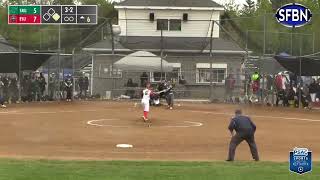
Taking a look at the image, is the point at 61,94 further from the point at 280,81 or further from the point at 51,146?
the point at 51,146

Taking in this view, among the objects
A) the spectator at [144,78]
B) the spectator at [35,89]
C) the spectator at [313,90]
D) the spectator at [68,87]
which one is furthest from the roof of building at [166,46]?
the spectator at [313,90]

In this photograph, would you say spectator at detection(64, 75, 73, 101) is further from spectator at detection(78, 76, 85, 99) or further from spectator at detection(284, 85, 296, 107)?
spectator at detection(284, 85, 296, 107)

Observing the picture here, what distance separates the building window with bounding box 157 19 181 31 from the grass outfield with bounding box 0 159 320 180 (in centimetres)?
3341

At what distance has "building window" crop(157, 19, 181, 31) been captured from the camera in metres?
48.2

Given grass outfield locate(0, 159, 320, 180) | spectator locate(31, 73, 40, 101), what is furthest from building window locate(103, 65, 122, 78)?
grass outfield locate(0, 159, 320, 180)

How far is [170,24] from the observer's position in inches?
1909

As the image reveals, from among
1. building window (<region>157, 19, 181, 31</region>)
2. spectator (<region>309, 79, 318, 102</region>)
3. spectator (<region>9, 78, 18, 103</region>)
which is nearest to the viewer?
spectator (<region>9, 78, 18, 103</region>)

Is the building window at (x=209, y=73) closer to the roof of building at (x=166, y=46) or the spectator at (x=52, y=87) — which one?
the roof of building at (x=166, y=46)

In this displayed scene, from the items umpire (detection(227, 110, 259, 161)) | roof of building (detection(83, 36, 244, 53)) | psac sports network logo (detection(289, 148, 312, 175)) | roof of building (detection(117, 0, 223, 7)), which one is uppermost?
roof of building (detection(117, 0, 223, 7))

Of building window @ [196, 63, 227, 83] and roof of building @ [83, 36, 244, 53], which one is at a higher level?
roof of building @ [83, 36, 244, 53]

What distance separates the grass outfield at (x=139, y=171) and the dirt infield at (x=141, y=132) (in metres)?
2.42

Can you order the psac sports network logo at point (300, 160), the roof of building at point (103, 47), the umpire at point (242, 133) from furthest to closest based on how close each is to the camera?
1. the roof of building at point (103, 47)
2. the umpire at point (242, 133)
3. the psac sports network logo at point (300, 160)

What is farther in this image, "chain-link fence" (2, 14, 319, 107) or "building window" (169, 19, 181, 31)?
"building window" (169, 19, 181, 31)

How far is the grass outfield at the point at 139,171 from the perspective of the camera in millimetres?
12148
